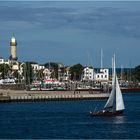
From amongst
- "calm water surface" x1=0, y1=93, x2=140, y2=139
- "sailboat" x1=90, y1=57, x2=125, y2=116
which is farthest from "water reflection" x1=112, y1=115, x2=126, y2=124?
"sailboat" x1=90, y1=57, x2=125, y2=116

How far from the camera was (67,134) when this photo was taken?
90000mm

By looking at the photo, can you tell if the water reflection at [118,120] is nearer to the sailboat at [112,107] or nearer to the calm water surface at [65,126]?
the calm water surface at [65,126]

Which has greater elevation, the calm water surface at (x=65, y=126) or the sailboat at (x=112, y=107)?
the sailboat at (x=112, y=107)

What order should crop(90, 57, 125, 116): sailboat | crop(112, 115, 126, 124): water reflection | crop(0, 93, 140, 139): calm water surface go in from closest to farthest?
1. crop(0, 93, 140, 139): calm water surface
2. crop(112, 115, 126, 124): water reflection
3. crop(90, 57, 125, 116): sailboat

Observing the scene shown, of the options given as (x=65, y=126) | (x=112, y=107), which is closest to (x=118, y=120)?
(x=112, y=107)

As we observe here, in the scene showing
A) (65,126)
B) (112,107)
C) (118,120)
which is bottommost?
(65,126)

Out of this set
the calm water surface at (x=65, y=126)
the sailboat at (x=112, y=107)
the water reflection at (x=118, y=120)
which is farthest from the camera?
the sailboat at (x=112, y=107)

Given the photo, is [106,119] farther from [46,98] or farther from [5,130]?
[46,98]

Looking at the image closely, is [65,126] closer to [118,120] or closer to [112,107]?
[118,120]

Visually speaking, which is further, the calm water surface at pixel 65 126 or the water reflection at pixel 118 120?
the water reflection at pixel 118 120

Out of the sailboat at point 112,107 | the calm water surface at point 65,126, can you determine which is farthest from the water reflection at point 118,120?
the sailboat at point 112,107

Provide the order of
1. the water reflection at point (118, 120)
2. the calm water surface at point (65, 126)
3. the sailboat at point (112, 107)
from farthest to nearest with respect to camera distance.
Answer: the sailboat at point (112, 107) → the water reflection at point (118, 120) → the calm water surface at point (65, 126)

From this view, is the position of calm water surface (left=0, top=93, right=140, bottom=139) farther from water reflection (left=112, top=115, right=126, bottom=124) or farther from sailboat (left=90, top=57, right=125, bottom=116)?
sailboat (left=90, top=57, right=125, bottom=116)

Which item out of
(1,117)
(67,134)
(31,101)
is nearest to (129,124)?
(67,134)
